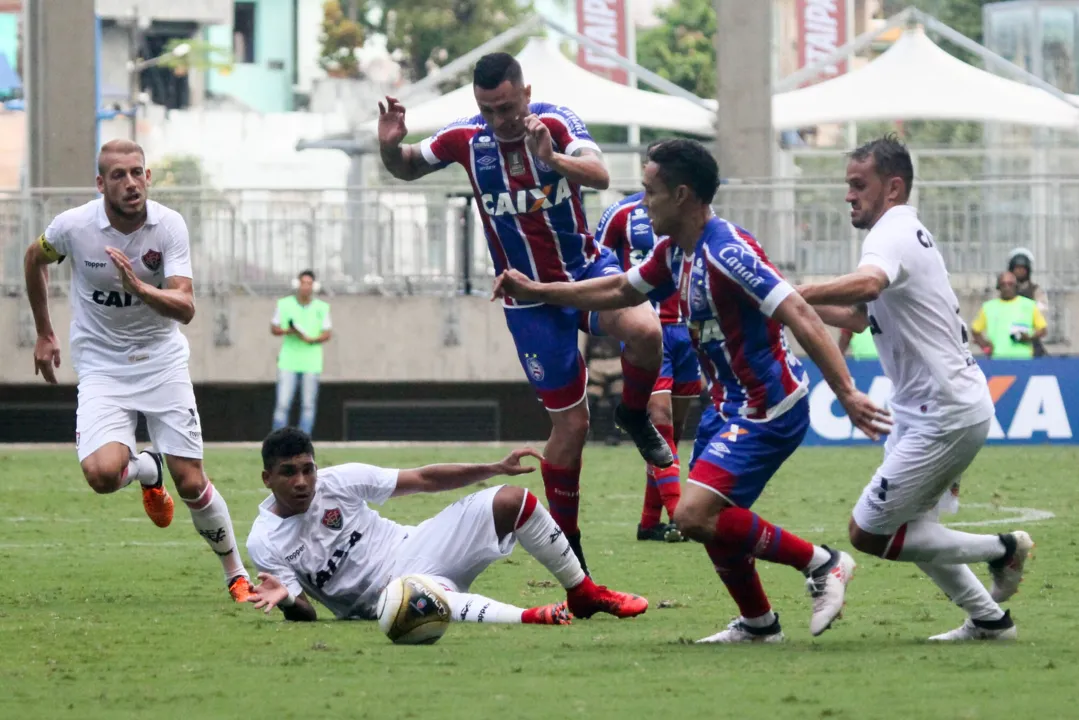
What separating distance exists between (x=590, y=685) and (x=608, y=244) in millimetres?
5664

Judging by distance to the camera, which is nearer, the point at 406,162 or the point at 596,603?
the point at 596,603

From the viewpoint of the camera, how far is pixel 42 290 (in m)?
9.85

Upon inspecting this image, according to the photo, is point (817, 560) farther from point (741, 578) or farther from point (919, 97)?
point (919, 97)

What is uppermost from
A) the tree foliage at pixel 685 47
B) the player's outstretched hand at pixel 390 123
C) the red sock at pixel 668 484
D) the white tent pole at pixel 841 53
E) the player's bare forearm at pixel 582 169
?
the tree foliage at pixel 685 47

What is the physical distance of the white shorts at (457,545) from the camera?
8.29 meters

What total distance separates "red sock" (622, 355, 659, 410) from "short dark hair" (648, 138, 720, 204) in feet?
9.50

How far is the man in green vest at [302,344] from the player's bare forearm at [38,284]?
41.5 ft

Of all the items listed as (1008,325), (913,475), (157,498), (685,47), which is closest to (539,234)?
(157,498)

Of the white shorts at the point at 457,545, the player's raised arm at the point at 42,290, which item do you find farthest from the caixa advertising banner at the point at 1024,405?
the white shorts at the point at 457,545

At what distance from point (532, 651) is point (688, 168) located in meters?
1.91

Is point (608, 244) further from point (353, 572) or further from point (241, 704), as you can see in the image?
point (241, 704)

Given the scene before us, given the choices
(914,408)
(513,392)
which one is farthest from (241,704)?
(513,392)

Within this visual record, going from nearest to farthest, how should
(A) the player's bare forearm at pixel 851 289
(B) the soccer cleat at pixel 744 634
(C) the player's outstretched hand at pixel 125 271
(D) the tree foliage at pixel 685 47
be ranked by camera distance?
(A) the player's bare forearm at pixel 851 289 < (B) the soccer cleat at pixel 744 634 < (C) the player's outstretched hand at pixel 125 271 < (D) the tree foliage at pixel 685 47

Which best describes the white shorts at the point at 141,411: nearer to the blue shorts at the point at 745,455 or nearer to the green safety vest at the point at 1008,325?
the blue shorts at the point at 745,455
